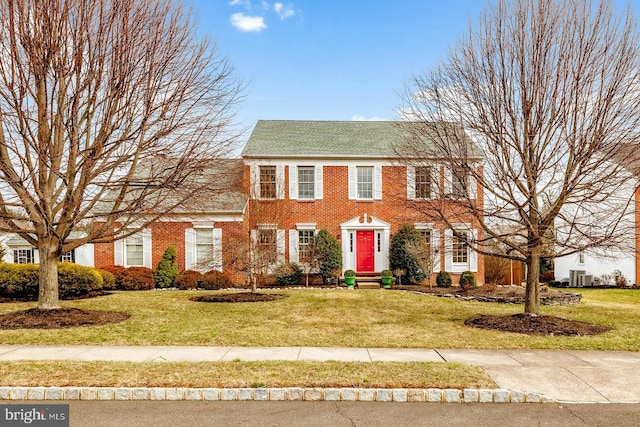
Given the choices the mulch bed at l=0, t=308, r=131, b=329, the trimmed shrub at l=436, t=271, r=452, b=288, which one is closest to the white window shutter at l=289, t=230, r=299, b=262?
the trimmed shrub at l=436, t=271, r=452, b=288

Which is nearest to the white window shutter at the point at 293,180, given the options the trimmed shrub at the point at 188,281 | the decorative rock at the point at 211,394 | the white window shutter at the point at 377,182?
the white window shutter at the point at 377,182

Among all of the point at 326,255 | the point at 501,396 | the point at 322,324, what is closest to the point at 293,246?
the point at 326,255

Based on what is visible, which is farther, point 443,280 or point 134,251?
point 443,280

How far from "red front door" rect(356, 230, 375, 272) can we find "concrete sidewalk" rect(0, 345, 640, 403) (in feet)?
50.7

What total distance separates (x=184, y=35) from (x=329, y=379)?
9810mm

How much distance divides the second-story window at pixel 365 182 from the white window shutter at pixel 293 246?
3916 millimetres

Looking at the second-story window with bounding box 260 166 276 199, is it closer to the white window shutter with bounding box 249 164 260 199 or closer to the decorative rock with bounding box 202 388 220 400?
the white window shutter with bounding box 249 164 260 199

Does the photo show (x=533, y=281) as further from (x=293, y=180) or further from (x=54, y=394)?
(x=293, y=180)

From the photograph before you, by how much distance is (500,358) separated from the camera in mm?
9438

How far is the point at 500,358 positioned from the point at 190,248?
58.6 ft

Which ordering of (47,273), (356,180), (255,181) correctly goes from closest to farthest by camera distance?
(47,273), (255,181), (356,180)

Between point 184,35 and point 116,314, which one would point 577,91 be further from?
point 116,314

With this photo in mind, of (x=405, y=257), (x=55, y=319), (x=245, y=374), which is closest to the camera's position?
(x=245, y=374)

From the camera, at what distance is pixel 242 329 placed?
12.5m
